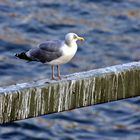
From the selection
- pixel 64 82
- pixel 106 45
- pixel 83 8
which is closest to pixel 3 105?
pixel 64 82

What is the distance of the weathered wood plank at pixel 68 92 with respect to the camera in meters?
5.84

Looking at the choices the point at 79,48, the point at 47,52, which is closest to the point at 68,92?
the point at 47,52

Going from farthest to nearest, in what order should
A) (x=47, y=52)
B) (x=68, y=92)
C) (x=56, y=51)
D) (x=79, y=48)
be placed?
(x=79, y=48)
(x=47, y=52)
(x=56, y=51)
(x=68, y=92)

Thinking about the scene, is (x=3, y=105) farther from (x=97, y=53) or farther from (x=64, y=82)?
(x=97, y=53)

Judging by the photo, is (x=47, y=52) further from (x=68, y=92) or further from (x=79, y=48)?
(x=79, y=48)

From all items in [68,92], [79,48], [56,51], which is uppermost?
[56,51]

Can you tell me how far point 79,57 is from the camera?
1523cm

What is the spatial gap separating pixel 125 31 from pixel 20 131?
6830 millimetres

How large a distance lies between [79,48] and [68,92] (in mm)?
9792

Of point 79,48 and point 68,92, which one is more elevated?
point 68,92

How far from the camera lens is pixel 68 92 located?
6.12m

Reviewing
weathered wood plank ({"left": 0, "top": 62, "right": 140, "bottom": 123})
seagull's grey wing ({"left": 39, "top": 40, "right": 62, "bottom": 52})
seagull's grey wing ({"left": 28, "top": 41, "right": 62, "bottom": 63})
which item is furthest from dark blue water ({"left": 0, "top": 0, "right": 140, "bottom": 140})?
weathered wood plank ({"left": 0, "top": 62, "right": 140, "bottom": 123})

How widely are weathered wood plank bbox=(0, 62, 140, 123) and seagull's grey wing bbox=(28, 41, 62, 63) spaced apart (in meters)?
0.75

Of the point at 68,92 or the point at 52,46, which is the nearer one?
the point at 68,92
